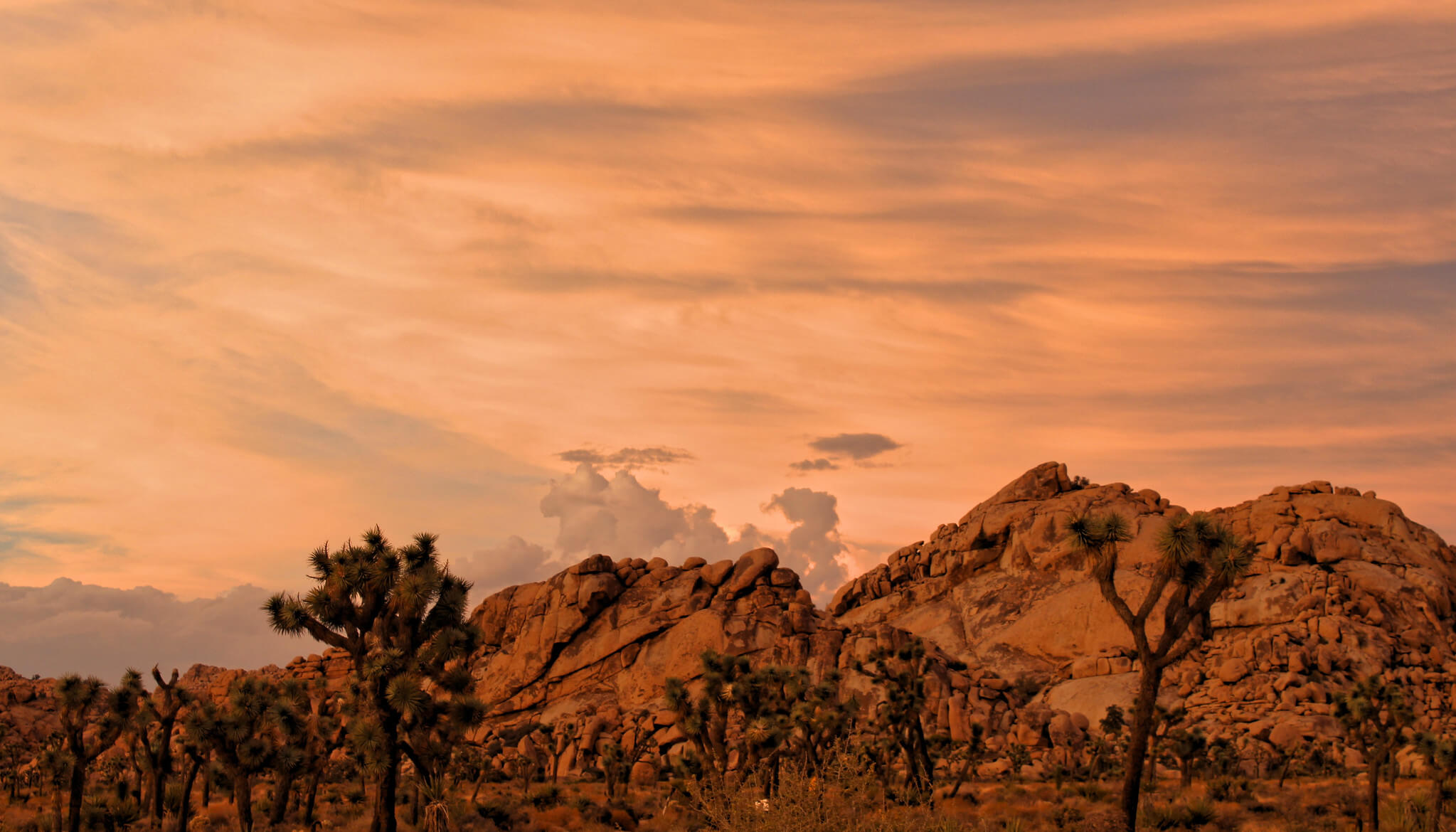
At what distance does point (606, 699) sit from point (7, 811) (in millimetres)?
52146

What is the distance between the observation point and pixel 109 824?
36031mm

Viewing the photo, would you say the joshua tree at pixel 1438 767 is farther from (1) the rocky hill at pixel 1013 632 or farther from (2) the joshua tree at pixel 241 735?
(1) the rocky hill at pixel 1013 632

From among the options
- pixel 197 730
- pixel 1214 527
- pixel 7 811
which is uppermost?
pixel 1214 527

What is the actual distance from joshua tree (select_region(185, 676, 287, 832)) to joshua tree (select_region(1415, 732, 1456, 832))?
35.5 meters

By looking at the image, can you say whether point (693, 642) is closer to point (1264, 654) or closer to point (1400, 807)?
point (1264, 654)

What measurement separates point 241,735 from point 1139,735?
2679 cm

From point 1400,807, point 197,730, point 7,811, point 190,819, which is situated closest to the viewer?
point 197,730

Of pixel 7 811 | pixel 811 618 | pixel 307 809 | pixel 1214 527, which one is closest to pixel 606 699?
pixel 811 618

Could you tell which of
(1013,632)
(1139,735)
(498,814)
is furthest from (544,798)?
(1013,632)

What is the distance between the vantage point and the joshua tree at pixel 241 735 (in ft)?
103

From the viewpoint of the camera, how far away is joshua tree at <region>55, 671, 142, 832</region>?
32.8 metres

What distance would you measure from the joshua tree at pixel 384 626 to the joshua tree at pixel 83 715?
1185cm

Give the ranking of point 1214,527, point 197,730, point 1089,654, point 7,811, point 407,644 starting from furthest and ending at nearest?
point 1089,654
point 7,811
point 197,730
point 407,644
point 1214,527

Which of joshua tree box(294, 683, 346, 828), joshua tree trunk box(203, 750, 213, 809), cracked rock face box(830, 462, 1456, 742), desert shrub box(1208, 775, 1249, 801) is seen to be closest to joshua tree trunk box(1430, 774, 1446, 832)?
desert shrub box(1208, 775, 1249, 801)
